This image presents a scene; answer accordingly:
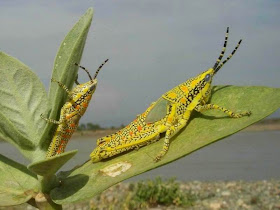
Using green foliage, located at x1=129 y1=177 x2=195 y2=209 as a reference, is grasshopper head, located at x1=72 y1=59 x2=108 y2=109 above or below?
above

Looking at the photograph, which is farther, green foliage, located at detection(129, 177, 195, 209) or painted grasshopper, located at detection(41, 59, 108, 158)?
green foliage, located at detection(129, 177, 195, 209)

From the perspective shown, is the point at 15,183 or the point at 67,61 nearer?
the point at 67,61

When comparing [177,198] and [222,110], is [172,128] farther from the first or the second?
[177,198]

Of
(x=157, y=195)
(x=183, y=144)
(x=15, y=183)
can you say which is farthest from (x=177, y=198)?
(x=183, y=144)

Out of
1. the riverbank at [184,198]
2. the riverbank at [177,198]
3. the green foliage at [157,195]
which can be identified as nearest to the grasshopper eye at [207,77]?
the riverbank at [184,198]

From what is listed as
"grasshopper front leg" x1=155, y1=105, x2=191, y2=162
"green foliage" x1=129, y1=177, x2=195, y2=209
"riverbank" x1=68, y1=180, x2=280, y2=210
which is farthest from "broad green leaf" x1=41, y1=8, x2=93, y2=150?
"green foliage" x1=129, y1=177, x2=195, y2=209

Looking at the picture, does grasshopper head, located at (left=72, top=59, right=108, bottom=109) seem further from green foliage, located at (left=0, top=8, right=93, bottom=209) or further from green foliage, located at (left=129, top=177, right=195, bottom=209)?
green foliage, located at (left=129, top=177, right=195, bottom=209)

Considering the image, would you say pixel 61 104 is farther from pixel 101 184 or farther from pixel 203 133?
pixel 203 133
